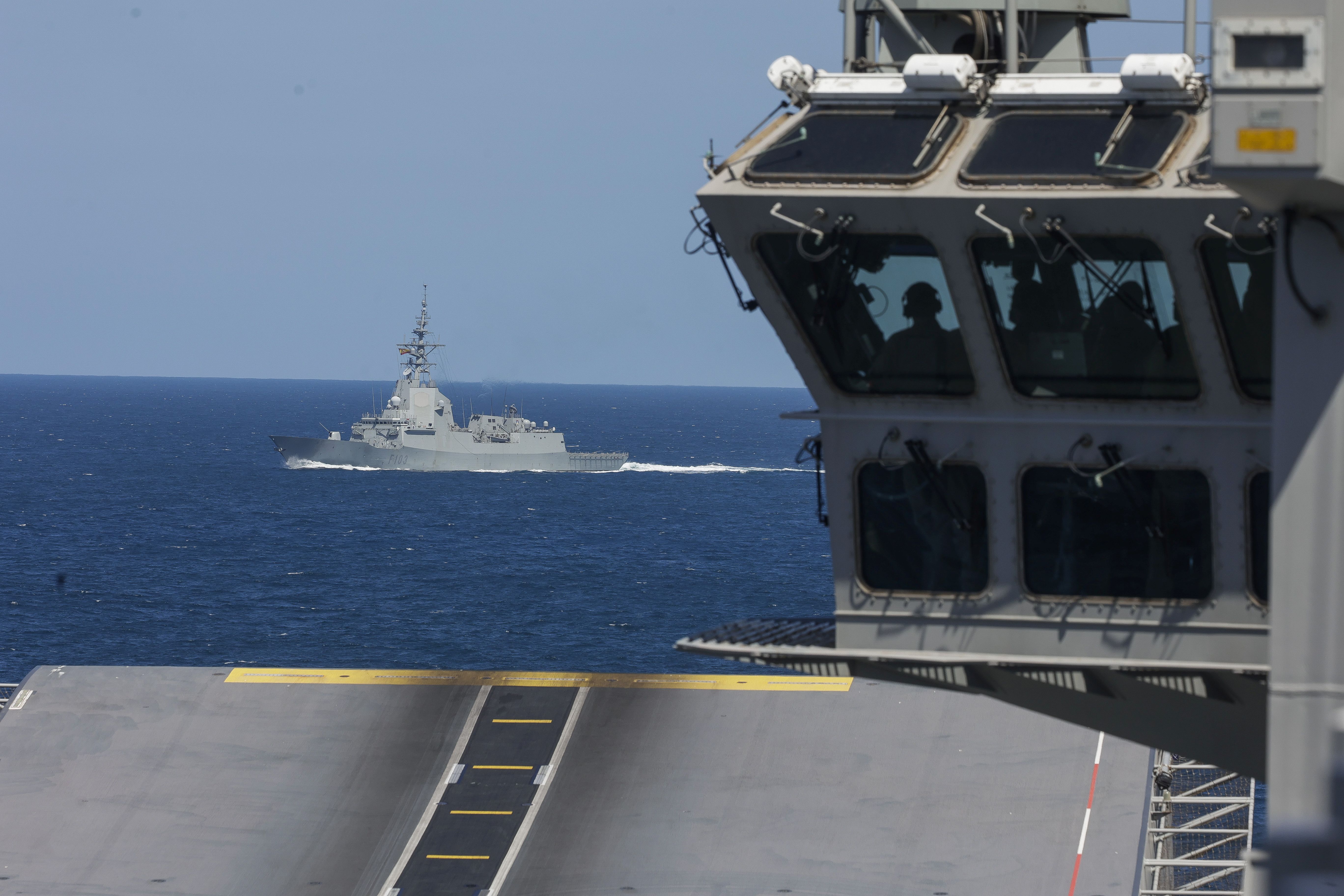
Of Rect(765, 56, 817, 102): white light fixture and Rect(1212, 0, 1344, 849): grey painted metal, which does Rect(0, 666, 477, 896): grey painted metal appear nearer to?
Rect(765, 56, 817, 102): white light fixture

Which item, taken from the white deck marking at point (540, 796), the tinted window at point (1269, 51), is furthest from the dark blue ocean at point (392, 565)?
the tinted window at point (1269, 51)

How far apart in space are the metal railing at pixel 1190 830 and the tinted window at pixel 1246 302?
1697 centimetres

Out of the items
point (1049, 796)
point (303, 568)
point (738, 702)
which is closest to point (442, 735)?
point (738, 702)

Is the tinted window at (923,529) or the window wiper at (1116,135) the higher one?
the window wiper at (1116,135)

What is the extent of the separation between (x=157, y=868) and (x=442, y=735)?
25.2 feet

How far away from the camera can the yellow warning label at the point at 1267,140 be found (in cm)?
674

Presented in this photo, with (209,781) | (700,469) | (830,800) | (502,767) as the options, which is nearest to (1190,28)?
(830,800)

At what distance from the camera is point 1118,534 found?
40.3 ft

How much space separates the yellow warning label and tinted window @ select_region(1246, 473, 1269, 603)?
5523 mm

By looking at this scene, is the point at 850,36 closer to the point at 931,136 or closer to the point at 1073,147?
the point at 931,136

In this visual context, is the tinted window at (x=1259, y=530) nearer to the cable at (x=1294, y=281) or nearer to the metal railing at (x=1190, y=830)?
the cable at (x=1294, y=281)

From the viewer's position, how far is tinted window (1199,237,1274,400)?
11.0 meters

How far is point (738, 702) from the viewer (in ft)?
118

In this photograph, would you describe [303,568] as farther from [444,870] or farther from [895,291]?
[895,291]
